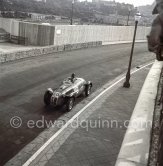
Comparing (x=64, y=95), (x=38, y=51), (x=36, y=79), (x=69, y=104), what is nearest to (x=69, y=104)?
(x=69, y=104)

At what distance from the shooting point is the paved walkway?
33.2 ft

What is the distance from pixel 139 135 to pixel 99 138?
164 cm

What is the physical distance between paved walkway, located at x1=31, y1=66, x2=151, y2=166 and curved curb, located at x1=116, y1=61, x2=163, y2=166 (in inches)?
14.6

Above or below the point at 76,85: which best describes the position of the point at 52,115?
below

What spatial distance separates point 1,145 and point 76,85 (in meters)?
6.35

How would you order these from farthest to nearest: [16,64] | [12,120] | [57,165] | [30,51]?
[30,51] < [16,64] < [12,120] < [57,165]

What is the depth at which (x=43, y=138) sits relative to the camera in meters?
11.7

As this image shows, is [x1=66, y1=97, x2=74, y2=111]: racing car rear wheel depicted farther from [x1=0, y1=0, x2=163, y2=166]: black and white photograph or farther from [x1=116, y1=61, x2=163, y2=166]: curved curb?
[x1=116, y1=61, x2=163, y2=166]: curved curb

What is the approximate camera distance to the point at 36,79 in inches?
798

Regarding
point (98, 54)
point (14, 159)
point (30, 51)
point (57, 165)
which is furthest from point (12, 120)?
point (98, 54)

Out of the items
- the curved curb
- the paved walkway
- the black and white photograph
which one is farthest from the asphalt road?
the curved curb

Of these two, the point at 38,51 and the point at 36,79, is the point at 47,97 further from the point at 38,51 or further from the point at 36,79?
the point at 38,51

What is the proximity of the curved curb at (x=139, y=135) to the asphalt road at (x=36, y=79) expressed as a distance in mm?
3657

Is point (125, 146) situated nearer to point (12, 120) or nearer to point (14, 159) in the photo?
point (14, 159)
